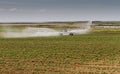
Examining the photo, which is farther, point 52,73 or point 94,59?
point 94,59

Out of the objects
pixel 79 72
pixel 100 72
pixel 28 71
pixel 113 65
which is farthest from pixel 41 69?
pixel 113 65

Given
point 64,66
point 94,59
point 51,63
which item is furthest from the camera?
point 94,59

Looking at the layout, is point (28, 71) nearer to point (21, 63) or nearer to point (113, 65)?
point (21, 63)

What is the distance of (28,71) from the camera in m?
20.0

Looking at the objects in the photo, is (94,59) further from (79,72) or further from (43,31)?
(43,31)

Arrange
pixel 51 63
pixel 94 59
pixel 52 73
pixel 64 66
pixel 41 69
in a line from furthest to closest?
pixel 94 59
pixel 51 63
pixel 64 66
pixel 41 69
pixel 52 73

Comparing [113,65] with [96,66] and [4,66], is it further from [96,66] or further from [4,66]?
[4,66]

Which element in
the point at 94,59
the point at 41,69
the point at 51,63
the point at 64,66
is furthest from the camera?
the point at 94,59

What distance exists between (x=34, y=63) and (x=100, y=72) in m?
6.43

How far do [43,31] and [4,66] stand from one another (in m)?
52.8

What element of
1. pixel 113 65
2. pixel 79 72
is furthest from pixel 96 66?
pixel 79 72

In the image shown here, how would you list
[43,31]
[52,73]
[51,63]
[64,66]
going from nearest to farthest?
[52,73], [64,66], [51,63], [43,31]

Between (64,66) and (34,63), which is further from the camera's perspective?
(34,63)

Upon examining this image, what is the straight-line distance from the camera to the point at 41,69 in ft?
68.0
